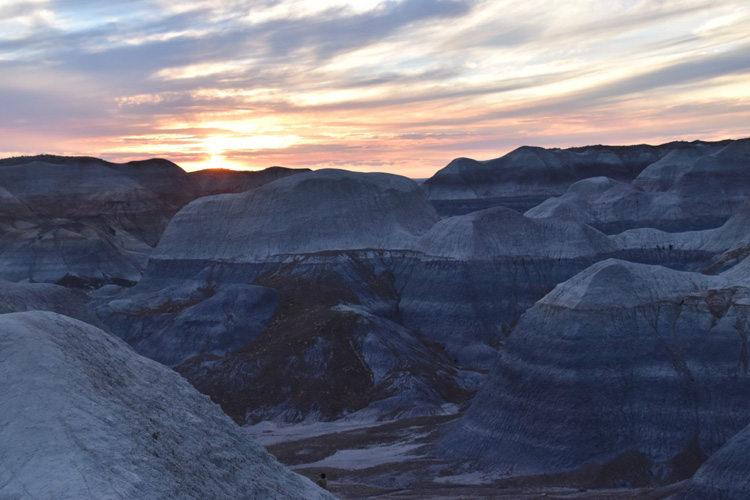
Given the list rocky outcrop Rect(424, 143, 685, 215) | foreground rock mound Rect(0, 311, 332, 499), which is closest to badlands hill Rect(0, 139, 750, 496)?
rocky outcrop Rect(424, 143, 685, 215)

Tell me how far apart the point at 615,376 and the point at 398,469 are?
1157 cm

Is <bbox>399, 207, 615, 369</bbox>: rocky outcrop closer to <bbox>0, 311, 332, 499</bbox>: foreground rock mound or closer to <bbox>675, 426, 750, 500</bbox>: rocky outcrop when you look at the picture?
<bbox>675, 426, 750, 500</bbox>: rocky outcrop

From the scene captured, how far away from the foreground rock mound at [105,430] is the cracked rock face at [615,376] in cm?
1827

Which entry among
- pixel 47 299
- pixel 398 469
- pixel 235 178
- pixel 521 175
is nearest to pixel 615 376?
pixel 398 469

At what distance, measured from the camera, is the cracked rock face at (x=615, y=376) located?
40.1m

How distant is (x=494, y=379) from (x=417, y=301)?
31210mm

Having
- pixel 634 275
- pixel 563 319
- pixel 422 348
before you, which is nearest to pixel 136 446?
pixel 563 319

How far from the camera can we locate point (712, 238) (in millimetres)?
82250

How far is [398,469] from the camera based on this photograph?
43.2m

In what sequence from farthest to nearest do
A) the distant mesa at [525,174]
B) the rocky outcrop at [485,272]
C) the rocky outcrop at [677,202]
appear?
the distant mesa at [525,174], the rocky outcrop at [677,202], the rocky outcrop at [485,272]

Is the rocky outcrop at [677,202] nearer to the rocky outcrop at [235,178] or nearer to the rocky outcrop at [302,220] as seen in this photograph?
the rocky outcrop at [302,220]

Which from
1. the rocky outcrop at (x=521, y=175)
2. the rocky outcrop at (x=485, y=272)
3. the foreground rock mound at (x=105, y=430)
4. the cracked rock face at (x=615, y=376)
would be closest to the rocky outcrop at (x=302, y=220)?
the rocky outcrop at (x=485, y=272)

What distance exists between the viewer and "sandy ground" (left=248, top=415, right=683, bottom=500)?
37.6 meters

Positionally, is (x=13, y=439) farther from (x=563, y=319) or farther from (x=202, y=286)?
(x=202, y=286)
